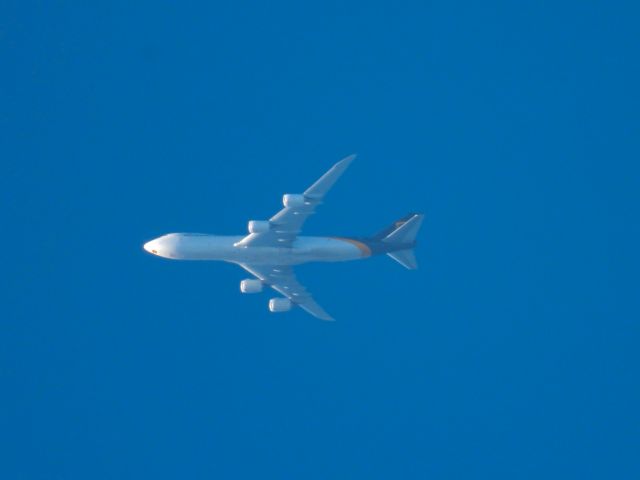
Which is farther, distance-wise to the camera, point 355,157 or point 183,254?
point 183,254

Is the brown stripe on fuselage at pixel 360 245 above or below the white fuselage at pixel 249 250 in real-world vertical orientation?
→ above

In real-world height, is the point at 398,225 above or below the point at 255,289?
above

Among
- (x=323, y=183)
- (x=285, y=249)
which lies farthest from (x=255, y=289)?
(x=323, y=183)

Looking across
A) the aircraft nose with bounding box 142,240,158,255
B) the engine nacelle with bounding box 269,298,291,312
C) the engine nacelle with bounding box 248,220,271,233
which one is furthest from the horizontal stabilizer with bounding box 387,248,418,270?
the aircraft nose with bounding box 142,240,158,255

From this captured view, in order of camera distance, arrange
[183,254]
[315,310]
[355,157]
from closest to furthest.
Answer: [355,157] < [183,254] < [315,310]

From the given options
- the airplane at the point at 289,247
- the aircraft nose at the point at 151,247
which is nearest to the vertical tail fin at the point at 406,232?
the airplane at the point at 289,247

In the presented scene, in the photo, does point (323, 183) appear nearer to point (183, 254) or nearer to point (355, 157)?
point (355, 157)

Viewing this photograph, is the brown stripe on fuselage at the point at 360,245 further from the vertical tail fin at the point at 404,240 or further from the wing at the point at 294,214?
the wing at the point at 294,214

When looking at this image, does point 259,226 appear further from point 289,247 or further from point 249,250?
point 289,247
